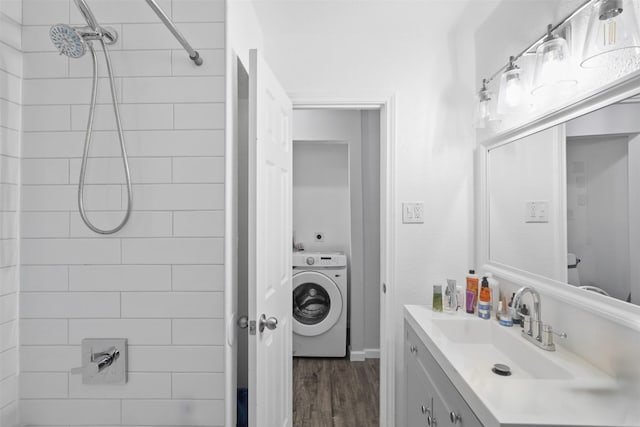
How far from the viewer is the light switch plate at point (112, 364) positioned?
124 centimetres

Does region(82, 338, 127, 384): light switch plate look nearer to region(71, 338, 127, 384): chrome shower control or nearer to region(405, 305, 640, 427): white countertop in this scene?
region(71, 338, 127, 384): chrome shower control

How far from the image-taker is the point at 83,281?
1.26 meters

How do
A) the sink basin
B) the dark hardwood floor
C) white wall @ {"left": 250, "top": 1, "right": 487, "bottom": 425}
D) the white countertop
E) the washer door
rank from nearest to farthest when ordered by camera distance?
the white countertop, the sink basin, white wall @ {"left": 250, "top": 1, "right": 487, "bottom": 425}, the dark hardwood floor, the washer door

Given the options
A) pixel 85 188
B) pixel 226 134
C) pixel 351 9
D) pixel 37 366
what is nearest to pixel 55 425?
pixel 37 366

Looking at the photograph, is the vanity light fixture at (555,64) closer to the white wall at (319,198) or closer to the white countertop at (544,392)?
the white countertop at (544,392)

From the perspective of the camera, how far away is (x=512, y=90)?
56.9 inches

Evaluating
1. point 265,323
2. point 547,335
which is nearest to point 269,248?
point 265,323

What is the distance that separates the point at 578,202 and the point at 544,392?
0.68 meters

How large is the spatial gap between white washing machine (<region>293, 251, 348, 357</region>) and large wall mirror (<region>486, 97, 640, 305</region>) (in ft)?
5.25

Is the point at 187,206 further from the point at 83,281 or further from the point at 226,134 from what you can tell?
the point at 83,281

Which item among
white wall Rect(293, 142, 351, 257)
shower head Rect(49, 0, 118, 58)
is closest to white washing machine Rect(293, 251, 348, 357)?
white wall Rect(293, 142, 351, 257)

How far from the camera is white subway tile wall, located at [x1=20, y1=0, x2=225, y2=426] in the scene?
125 centimetres

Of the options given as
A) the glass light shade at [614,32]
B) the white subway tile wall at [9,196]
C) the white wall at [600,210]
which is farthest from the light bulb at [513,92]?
the white subway tile wall at [9,196]

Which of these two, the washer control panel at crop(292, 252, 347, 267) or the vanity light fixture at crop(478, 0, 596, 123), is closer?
the vanity light fixture at crop(478, 0, 596, 123)
